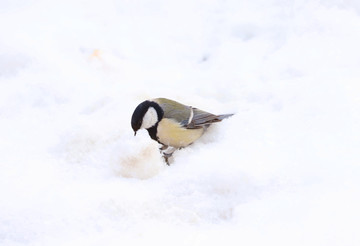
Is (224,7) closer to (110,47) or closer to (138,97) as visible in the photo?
(110,47)

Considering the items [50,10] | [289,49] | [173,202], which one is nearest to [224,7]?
[289,49]

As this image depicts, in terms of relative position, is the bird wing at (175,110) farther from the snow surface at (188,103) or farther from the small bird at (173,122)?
the snow surface at (188,103)

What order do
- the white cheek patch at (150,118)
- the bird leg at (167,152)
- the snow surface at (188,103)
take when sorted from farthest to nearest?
the white cheek patch at (150,118) < the bird leg at (167,152) < the snow surface at (188,103)

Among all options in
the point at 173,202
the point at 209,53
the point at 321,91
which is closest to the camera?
the point at 173,202

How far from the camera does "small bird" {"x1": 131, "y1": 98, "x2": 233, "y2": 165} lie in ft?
7.61

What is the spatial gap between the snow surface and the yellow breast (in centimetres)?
5

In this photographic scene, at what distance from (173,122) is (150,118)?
0.47 ft

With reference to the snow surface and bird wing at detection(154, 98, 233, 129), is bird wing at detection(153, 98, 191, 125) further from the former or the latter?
the snow surface

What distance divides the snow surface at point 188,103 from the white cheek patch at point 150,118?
9 centimetres

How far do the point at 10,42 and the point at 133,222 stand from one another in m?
2.02

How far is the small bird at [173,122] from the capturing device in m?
2.32

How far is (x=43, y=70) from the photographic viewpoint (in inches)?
117

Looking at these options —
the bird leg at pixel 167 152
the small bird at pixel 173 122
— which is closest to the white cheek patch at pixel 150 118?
the small bird at pixel 173 122

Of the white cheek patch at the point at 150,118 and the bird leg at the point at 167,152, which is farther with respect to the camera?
the white cheek patch at the point at 150,118
